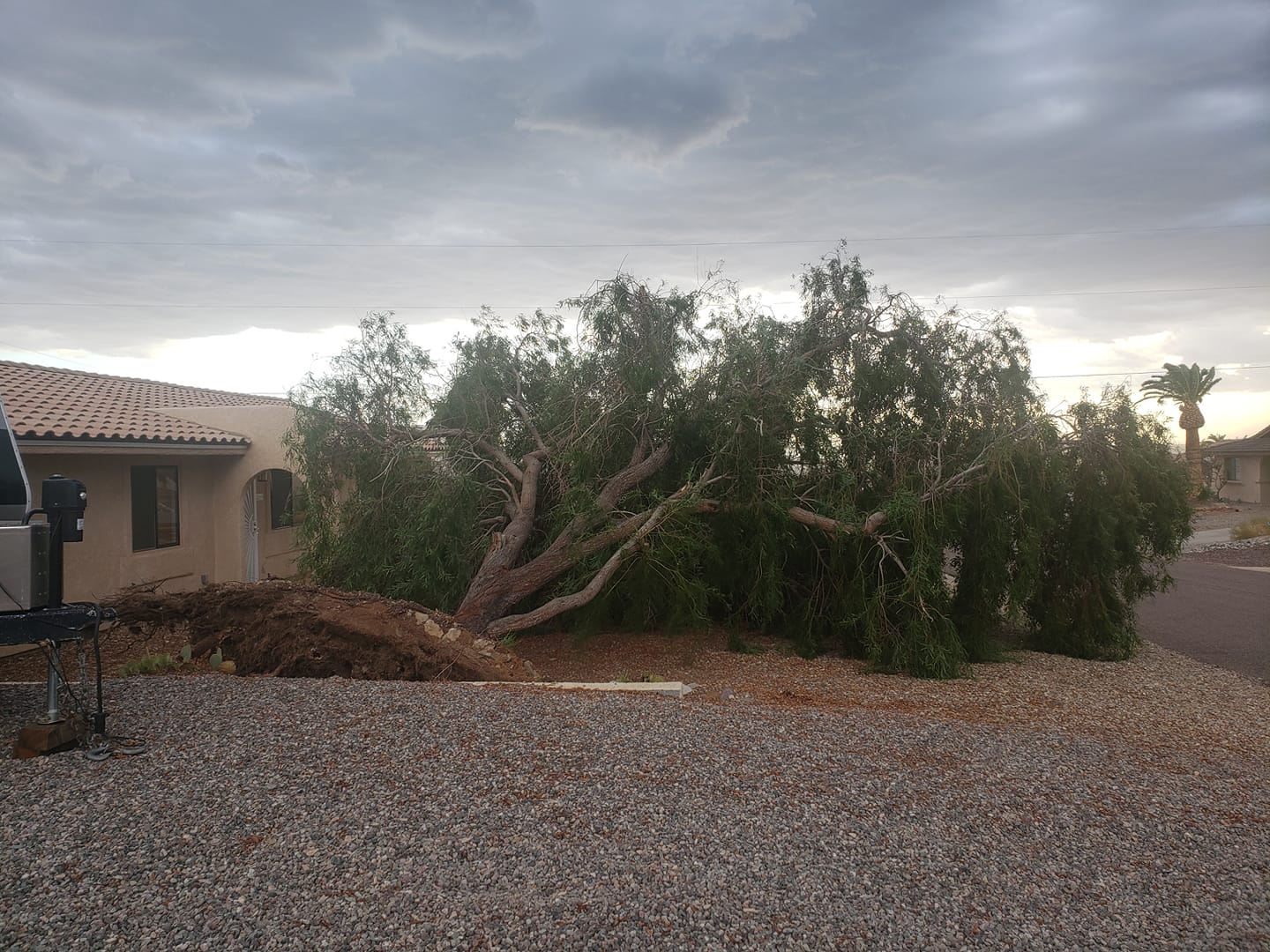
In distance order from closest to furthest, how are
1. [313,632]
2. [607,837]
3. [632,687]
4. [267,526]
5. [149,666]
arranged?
1. [607,837]
2. [149,666]
3. [632,687]
4. [313,632]
5. [267,526]

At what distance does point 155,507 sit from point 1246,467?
48701 millimetres

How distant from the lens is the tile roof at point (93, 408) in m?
10.8

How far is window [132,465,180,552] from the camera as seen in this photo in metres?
12.5

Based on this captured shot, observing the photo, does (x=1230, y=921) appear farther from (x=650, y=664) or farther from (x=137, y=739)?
(x=650, y=664)

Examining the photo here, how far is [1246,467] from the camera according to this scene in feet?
145

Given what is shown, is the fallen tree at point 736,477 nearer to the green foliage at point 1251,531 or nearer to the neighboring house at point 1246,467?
the green foliage at point 1251,531

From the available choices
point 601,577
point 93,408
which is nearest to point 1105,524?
point 601,577

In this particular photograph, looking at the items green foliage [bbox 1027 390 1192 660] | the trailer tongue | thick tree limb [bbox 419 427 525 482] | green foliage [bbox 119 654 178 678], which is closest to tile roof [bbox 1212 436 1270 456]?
green foliage [bbox 1027 390 1192 660]

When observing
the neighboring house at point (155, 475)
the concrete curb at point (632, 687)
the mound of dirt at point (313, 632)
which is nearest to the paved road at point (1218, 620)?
the concrete curb at point (632, 687)

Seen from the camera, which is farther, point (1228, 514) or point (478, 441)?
point (1228, 514)

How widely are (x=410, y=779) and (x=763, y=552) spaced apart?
6.74 meters

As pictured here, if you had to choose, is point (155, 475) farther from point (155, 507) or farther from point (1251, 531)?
point (1251, 531)

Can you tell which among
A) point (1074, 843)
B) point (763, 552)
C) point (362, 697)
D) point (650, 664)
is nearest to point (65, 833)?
point (362, 697)

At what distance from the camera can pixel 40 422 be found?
10.6m
